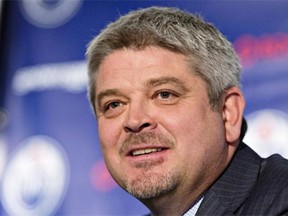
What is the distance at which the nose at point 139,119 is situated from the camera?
190cm

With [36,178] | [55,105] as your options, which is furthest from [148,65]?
[36,178]

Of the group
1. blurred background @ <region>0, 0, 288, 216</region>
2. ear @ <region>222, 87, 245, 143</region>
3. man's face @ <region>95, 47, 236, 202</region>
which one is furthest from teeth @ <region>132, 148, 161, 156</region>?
blurred background @ <region>0, 0, 288, 216</region>

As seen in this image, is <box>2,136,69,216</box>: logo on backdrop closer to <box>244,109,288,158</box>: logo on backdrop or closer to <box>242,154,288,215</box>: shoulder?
<box>244,109,288,158</box>: logo on backdrop

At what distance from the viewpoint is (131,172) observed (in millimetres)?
1964

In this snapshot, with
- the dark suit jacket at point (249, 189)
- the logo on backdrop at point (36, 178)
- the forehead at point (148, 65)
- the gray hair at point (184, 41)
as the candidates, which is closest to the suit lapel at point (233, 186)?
the dark suit jacket at point (249, 189)

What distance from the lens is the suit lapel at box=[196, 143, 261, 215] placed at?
1.89 metres

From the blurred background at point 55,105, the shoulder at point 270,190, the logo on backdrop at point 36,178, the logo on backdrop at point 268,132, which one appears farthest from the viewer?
the logo on backdrop at point 36,178

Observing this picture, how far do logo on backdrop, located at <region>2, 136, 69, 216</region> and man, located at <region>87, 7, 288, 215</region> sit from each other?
144 centimetres

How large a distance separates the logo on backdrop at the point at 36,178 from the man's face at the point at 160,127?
147cm

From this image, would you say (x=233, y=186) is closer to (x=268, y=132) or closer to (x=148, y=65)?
(x=148, y=65)

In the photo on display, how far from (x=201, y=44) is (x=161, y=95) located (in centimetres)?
17

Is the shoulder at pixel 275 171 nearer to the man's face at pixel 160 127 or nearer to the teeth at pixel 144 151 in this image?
the man's face at pixel 160 127

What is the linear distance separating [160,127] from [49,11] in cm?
182

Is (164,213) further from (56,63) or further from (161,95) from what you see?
(56,63)
